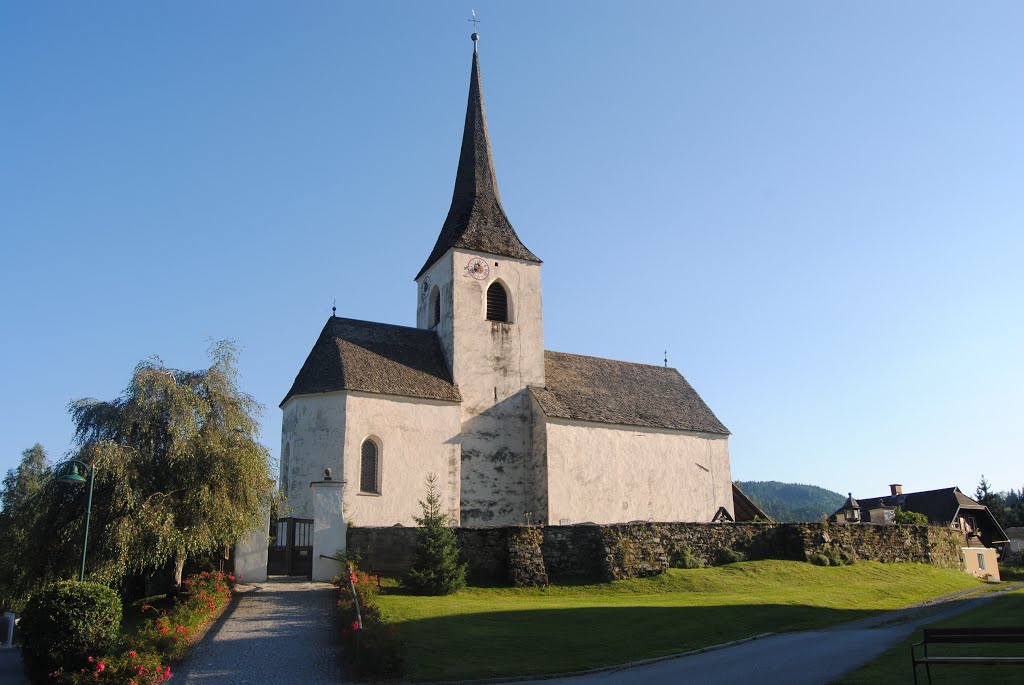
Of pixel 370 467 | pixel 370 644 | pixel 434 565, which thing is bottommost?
pixel 370 644

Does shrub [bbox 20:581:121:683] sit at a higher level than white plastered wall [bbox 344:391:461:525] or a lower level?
lower

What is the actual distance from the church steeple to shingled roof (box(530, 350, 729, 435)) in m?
5.93

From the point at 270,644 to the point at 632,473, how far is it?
23.5 meters

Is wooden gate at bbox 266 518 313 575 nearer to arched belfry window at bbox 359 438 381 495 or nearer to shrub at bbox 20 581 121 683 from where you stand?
arched belfry window at bbox 359 438 381 495

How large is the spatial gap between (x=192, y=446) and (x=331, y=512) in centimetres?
511

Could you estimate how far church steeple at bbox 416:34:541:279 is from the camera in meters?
39.0

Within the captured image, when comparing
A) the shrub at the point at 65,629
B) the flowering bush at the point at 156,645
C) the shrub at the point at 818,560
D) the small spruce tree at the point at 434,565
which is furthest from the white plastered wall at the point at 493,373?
the shrub at the point at 65,629

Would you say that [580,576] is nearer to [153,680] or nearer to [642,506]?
[642,506]

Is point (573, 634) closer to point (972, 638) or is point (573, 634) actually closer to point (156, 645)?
point (156, 645)

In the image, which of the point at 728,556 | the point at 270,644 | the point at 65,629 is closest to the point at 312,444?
the point at 270,644

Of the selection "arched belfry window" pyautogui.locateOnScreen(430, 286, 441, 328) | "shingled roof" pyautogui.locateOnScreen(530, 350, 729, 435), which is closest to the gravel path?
"shingled roof" pyautogui.locateOnScreen(530, 350, 729, 435)

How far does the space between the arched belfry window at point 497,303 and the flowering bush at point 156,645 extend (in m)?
19.7

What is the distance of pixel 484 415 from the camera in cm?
3606

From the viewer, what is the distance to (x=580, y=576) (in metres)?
27.3
